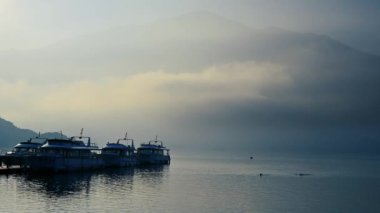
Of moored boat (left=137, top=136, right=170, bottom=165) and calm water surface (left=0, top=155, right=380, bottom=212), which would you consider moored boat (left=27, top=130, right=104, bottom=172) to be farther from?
moored boat (left=137, top=136, right=170, bottom=165)

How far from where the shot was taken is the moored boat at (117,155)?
413 feet

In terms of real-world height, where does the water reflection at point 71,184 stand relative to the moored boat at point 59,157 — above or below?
below

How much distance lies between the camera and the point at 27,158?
9738 cm

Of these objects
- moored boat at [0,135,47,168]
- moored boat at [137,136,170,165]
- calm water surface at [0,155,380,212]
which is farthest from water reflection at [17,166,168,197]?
moored boat at [137,136,170,165]

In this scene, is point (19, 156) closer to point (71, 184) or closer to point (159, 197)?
point (71, 184)

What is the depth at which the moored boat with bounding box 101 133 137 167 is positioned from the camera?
125819mm

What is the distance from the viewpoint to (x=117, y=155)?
128 meters

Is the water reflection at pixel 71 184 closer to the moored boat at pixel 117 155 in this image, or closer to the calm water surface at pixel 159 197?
the calm water surface at pixel 159 197

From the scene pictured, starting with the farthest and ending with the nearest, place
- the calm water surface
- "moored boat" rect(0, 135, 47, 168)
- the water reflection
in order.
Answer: "moored boat" rect(0, 135, 47, 168) < the water reflection < the calm water surface

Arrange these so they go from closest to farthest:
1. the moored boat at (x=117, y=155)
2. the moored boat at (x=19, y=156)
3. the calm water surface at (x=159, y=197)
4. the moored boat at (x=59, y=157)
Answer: the calm water surface at (x=159, y=197)
the moored boat at (x=59, y=157)
the moored boat at (x=19, y=156)
the moored boat at (x=117, y=155)

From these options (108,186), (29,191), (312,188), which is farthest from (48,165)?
(312,188)

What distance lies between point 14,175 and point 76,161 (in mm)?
15617

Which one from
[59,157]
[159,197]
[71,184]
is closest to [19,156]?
[59,157]

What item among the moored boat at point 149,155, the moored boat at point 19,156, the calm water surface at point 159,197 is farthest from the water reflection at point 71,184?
the moored boat at point 149,155
